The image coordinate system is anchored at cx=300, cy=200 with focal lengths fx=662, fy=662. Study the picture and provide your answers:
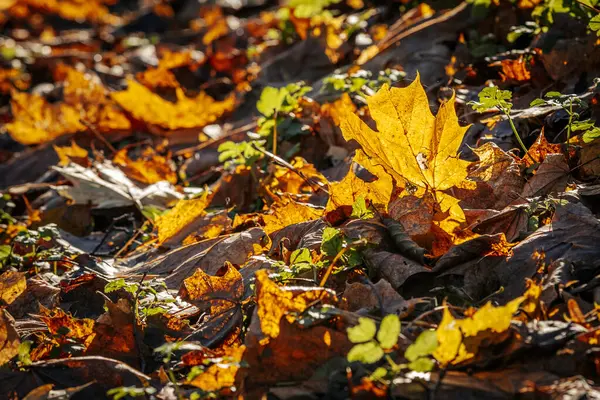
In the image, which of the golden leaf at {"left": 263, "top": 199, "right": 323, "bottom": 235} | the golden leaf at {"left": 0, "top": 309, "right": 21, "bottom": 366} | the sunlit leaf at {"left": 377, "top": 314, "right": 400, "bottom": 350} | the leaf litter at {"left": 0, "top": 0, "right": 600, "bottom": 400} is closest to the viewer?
the sunlit leaf at {"left": 377, "top": 314, "right": 400, "bottom": 350}

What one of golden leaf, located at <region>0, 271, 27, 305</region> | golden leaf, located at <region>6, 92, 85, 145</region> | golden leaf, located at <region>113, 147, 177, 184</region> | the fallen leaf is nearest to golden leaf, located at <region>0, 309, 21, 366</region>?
golden leaf, located at <region>0, 271, 27, 305</region>

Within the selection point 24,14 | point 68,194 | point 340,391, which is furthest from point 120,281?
point 24,14

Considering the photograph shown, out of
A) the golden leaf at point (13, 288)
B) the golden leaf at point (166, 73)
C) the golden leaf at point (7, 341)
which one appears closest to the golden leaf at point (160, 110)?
the golden leaf at point (166, 73)

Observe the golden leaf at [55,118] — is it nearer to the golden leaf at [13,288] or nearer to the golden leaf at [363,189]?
the golden leaf at [13,288]

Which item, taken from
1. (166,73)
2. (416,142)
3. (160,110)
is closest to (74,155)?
(160,110)

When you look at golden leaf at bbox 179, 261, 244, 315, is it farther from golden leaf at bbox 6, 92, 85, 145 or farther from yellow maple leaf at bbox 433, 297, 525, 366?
golden leaf at bbox 6, 92, 85, 145

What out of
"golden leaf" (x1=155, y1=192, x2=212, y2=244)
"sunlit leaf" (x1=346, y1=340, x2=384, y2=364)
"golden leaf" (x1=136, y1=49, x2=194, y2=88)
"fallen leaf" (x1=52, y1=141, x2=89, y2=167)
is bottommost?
"golden leaf" (x1=136, y1=49, x2=194, y2=88)

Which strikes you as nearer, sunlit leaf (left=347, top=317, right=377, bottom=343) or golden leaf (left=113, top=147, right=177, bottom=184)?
sunlit leaf (left=347, top=317, right=377, bottom=343)

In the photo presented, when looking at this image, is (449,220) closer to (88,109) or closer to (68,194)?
(68,194)
